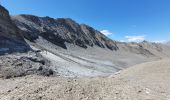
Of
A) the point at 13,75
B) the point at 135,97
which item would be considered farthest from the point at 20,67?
the point at 135,97

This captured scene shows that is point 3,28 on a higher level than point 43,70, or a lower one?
higher


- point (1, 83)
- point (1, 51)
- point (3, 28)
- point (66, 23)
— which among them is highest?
point (66, 23)

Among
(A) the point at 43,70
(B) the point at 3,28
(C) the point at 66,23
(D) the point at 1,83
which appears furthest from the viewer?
(C) the point at 66,23

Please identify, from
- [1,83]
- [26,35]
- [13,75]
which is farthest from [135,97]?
[26,35]

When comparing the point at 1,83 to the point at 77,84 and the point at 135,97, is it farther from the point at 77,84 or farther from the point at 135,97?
the point at 135,97

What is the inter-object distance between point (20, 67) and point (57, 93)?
28.4ft

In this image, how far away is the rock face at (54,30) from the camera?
52.6 metres

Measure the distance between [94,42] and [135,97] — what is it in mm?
75433

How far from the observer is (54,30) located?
2665 inches

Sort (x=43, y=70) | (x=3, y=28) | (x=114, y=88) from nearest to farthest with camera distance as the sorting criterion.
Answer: (x=114, y=88) → (x=43, y=70) → (x=3, y=28)

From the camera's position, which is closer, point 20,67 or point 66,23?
point 20,67

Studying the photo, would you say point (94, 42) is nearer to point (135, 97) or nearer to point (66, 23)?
point (66, 23)

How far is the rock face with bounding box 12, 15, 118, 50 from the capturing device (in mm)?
52591

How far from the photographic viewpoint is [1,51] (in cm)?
2205
